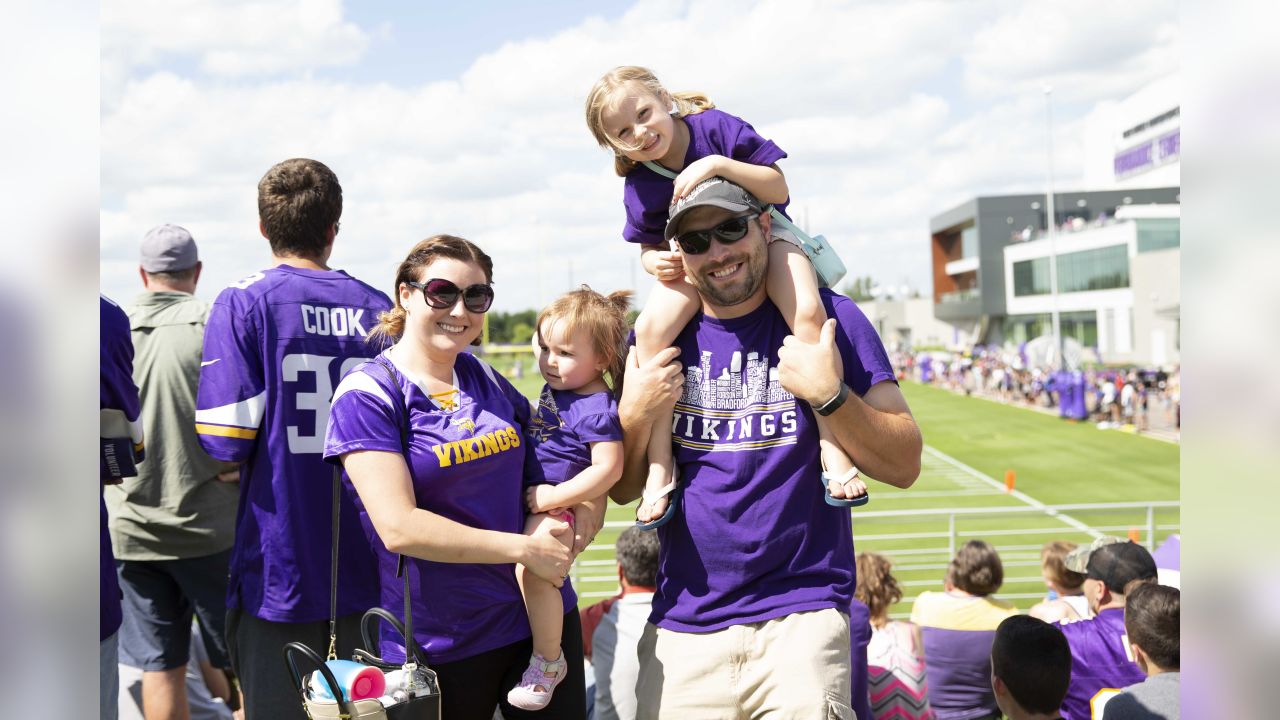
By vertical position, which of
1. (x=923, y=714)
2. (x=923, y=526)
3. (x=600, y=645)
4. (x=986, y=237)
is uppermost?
(x=986, y=237)

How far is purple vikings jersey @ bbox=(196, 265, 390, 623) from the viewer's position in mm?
2979

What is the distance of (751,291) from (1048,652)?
1.78 m

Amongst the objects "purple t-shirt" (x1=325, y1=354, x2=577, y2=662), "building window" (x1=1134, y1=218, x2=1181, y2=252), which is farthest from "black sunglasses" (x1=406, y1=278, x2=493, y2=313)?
"building window" (x1=1134, y1=218, x2=1181, y2=252)

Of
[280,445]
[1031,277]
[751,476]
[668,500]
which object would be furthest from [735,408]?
[1031,277]

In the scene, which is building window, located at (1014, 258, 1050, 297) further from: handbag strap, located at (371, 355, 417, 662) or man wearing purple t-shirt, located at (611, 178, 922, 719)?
handbag strap, located at (371, 355, 417, 662)

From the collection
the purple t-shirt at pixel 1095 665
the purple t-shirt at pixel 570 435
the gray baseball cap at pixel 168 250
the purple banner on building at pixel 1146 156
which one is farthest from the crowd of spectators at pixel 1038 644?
the purple banner on building at pixel 1146 156

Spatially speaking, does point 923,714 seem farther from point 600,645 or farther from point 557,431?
point 557,431

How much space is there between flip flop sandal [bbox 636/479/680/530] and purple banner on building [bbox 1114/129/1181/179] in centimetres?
7688

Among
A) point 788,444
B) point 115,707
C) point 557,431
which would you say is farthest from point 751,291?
point 115,707

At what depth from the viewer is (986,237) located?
254 feet

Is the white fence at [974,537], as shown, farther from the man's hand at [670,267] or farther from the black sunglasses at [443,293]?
the black sunglasses at [443,293]

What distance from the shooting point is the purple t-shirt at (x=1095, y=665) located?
13.5ft

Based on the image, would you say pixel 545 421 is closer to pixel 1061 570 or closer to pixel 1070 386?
pixel 1061 570
